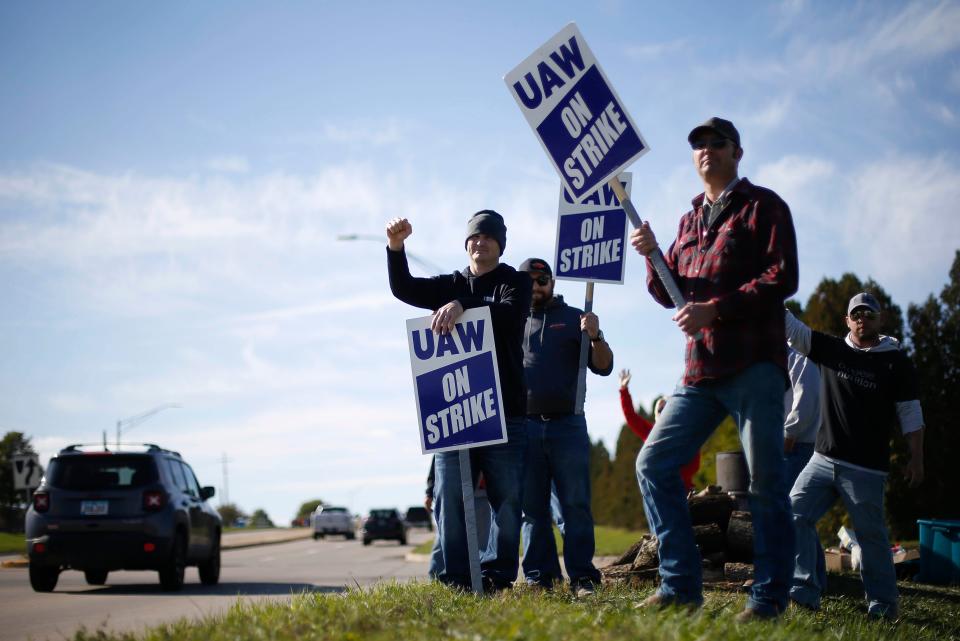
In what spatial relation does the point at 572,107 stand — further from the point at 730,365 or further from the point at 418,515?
the point at 418,515

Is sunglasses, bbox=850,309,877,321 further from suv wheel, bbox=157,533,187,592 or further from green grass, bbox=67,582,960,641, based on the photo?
suv wheel, bbox=157,533,187,592

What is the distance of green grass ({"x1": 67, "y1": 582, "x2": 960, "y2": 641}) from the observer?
14.2 ft

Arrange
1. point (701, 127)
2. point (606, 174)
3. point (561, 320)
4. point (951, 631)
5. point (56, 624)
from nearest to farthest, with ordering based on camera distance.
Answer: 1. point (701, 127)
2. point (606, 174)
3. point (951, 631)
4. point (561, 320)
5. point (56, 624)

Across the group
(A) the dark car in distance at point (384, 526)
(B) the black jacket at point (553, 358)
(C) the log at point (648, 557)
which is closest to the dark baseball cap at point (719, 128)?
(B) the black jacket at point (553, 358)

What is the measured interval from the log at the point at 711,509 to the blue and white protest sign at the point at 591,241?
2.19 meters

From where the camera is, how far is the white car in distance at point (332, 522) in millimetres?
58125

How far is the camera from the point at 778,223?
5.23 meters

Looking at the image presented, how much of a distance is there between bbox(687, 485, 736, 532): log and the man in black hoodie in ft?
10.6

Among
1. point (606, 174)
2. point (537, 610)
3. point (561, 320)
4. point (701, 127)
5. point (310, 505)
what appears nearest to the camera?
point (537, 610)

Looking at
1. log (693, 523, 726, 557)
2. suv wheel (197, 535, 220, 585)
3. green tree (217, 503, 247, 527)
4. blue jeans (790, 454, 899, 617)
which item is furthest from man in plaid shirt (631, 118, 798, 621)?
green tree (217, 503, 247, 527)

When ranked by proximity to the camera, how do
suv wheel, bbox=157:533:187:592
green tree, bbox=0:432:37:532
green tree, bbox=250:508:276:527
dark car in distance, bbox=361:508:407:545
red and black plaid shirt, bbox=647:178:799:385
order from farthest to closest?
green tree, bbox=250:508:276:527
green tree, bbox=0:432:37:532
dark car in distance, bbox=361:508:407:545
suv wheel, bbox=157:533:187:592
red and black plaid shirt, bbox=647:178:799:385

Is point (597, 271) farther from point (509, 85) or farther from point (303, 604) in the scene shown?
point (303, 604)

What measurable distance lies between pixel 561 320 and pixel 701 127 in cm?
320

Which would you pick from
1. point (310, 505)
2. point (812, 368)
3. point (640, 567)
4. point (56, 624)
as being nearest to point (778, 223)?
point (812, 368)
